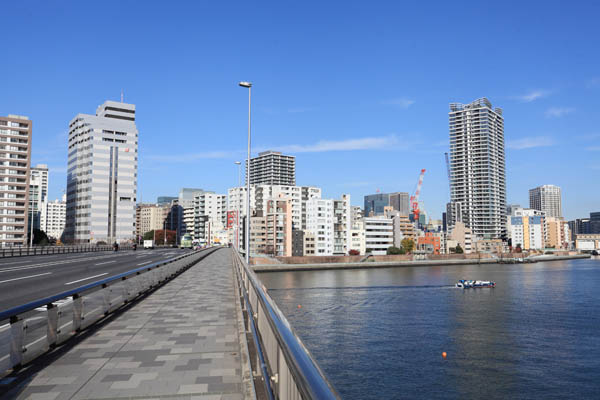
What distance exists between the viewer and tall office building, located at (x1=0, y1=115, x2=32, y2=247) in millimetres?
124125

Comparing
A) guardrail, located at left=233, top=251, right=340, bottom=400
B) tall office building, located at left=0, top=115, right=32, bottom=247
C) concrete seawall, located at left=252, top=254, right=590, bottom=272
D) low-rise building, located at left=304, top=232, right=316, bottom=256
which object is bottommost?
concrete seawall, located at left=252, top=254, right=590, bottom=272

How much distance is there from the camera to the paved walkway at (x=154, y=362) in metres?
6.49

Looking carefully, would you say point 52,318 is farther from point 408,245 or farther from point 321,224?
point 408,245

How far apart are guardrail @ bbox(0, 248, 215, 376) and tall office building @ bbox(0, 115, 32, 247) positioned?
12912cm

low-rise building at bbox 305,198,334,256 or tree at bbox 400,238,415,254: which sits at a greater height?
low-rise building at bbox 305,198,334,256

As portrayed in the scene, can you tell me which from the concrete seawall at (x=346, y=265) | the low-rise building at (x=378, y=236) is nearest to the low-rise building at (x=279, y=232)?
the concrete seawall at (x=346, y=265)

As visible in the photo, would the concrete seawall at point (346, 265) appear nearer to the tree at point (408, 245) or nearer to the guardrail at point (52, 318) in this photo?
the tree at point (408, 245)

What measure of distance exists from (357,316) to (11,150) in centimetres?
11975

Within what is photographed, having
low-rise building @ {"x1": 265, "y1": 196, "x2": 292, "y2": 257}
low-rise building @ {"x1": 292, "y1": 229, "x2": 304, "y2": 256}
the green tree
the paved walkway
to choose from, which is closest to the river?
the paved walkway

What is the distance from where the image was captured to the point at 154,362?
8.07 m

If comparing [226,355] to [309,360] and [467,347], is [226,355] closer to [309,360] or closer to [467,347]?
[309,360]

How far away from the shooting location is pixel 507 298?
6669 cm

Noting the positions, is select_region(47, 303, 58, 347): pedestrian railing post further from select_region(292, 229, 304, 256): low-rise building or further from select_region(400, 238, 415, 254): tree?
select_region(400, 238, 415, 254): tree

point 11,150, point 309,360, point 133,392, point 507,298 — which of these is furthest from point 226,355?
point 11,150
